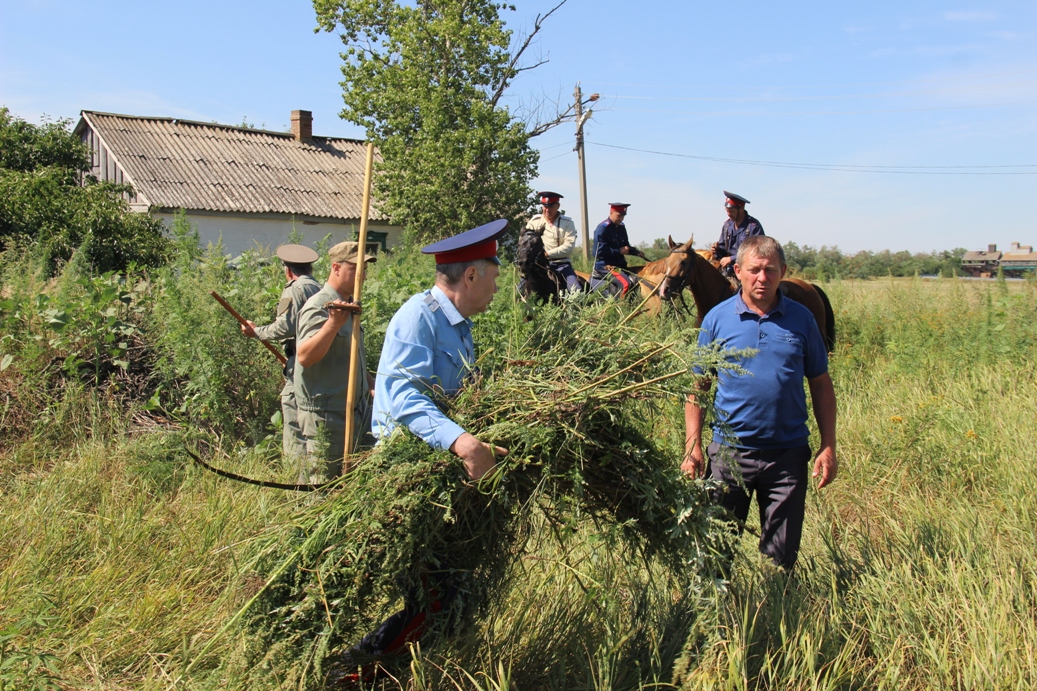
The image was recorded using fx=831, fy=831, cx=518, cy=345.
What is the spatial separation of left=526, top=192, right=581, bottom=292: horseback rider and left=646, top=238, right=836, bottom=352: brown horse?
1649 millimetres

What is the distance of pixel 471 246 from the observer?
3.16m

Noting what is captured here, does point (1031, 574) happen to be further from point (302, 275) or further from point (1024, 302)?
point (1024, 302)

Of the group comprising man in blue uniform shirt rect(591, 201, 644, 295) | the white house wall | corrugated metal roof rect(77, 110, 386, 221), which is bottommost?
man in blue uniform shirt rect(591, 201, 644, 295)

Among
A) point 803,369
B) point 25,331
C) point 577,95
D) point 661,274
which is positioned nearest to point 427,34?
point 577,95

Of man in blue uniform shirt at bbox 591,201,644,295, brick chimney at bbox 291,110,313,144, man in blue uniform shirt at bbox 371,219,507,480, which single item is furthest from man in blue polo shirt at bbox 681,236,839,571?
brick chimney at bbox 291,110,313,144

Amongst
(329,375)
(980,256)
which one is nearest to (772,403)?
(329,375)

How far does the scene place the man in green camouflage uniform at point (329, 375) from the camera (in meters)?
4.58

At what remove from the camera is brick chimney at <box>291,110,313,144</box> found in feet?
100

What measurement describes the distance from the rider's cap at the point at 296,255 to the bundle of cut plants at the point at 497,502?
8.10ft

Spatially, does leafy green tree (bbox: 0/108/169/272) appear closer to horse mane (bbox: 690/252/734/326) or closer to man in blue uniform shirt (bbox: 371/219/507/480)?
horse mane (bbox: 690/252/734/326)

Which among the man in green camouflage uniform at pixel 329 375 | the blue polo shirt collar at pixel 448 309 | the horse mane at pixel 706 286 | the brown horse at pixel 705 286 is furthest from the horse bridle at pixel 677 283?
the blue polo shirt collar at pixel 448 309

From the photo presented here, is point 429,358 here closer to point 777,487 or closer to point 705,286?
point 777,487

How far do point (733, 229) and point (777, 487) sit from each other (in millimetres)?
7549

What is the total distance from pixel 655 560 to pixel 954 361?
761cm
